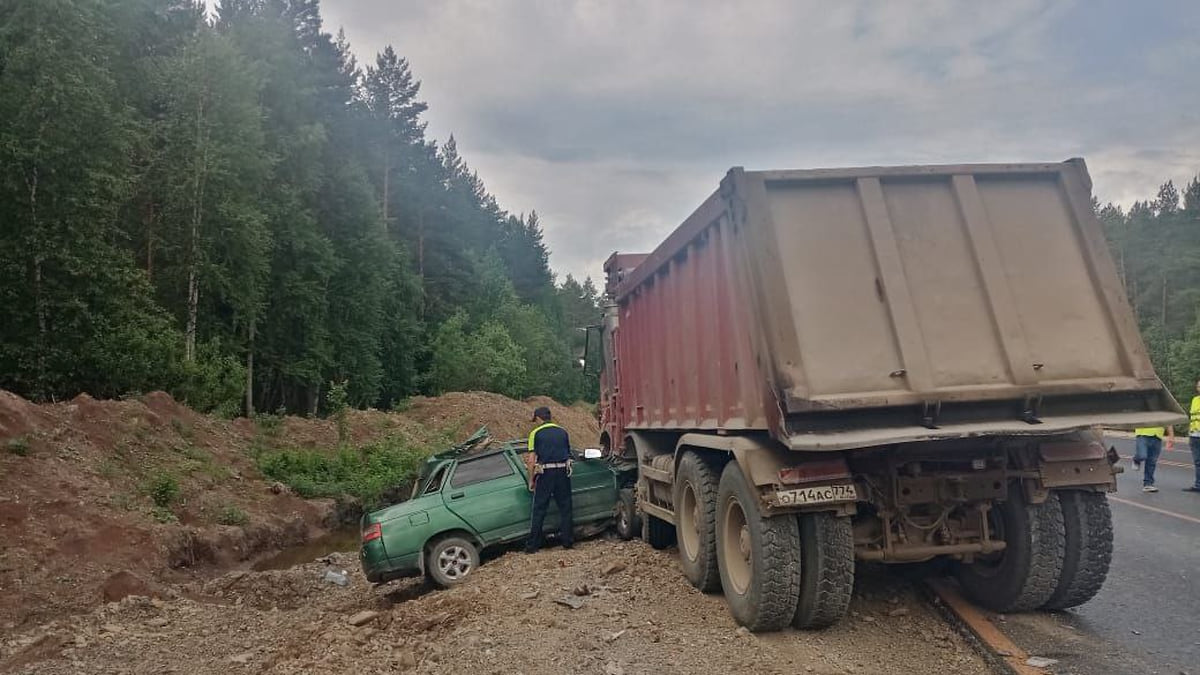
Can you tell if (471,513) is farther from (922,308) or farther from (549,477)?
(922,308)

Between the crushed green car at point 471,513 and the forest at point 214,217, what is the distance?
599 centimetres

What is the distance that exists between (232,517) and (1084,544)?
43.5ft

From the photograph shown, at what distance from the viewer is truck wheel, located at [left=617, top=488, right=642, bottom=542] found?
31.9 ft

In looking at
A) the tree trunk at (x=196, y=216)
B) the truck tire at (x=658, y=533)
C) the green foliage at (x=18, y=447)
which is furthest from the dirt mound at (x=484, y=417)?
the truck tire at (x=658, y=533)

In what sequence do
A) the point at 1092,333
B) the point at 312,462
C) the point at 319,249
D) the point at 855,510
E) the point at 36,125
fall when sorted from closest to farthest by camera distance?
the point at 855,510
the point at 1092,333
the point at 36,125
the point at 312,462
the point at 319,249

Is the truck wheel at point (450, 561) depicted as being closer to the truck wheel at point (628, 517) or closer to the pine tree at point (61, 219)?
the truck wheel at point (628, 517)

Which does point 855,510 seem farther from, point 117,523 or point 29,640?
point 117,523

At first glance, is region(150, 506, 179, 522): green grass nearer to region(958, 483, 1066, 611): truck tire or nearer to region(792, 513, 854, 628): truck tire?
region(792, 513, 854, 628): truck tire

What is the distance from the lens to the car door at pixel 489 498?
9.76 m

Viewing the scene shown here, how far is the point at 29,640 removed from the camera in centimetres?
805

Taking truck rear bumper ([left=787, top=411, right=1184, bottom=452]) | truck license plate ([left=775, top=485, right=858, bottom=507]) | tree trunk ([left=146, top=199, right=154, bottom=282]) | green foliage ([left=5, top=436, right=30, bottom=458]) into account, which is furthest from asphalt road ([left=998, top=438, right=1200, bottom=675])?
tree trunk ([left=146, top=199, right=154, bottom=282])

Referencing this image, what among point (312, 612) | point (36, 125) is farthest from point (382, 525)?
point (36, 125)

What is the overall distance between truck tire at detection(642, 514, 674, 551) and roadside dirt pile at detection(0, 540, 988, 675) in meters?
0.12

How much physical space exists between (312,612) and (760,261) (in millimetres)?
7037
